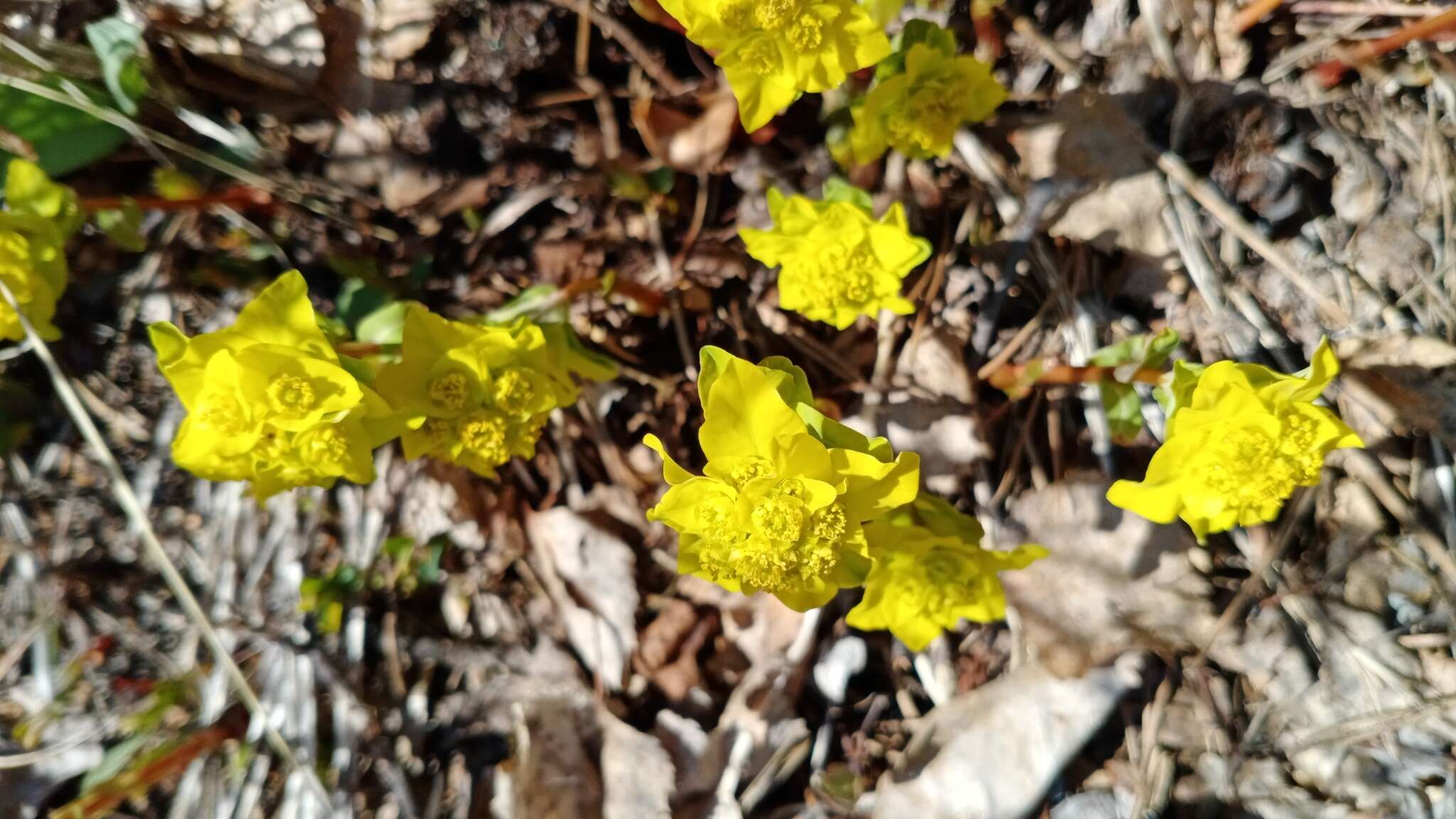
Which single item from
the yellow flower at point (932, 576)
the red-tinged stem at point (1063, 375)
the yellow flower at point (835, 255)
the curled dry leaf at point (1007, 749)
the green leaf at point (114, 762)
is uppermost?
the yellow flower at point (835, 255)

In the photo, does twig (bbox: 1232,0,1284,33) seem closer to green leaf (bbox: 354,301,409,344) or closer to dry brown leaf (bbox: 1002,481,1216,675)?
dry brown leaf (bbox: 1002,481,1216,675)

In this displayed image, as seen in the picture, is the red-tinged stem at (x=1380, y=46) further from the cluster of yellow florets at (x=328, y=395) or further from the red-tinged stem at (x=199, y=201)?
the red-tinged stem at (x=199, y=201)

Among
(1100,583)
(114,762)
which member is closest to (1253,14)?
(1100,583)

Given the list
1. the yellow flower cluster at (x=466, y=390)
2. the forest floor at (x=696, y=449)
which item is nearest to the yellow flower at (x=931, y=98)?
the forest floor at (x=696, y=449)

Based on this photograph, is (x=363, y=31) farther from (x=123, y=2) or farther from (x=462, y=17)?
(x=123, y=2)

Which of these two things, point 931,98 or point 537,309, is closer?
point 931,98

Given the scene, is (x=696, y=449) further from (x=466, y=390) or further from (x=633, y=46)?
(x=633, y=46)

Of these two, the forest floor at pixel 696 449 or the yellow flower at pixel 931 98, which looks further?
the forest floor at pixel 696 449
